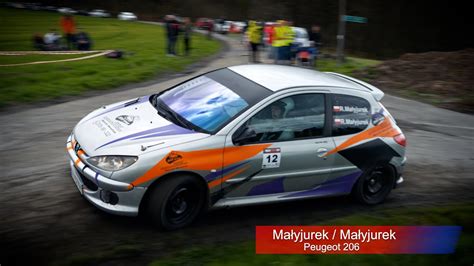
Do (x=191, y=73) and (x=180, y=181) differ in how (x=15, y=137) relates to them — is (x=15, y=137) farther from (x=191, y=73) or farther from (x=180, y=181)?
(x=191, y=73)

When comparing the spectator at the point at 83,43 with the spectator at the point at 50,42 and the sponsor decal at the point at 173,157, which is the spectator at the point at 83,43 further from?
the sponsor decal at the point at 173,157

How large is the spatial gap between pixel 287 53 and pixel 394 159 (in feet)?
38.5

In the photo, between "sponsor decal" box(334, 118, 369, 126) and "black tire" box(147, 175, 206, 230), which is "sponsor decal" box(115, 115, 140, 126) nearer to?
"black tire" box(147, 175, 206, 230)

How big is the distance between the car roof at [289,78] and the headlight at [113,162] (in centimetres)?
189

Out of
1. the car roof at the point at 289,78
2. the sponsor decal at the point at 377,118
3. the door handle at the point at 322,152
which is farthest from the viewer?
the sponsor decal at the point at 377,118

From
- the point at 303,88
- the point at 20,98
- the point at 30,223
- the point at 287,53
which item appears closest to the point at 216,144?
the point at 303,88

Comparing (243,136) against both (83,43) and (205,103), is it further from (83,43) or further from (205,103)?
(83,43)

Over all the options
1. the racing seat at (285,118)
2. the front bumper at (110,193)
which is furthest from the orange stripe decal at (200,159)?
the racing seat at (285,118)

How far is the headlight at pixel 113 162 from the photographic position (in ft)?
16.6

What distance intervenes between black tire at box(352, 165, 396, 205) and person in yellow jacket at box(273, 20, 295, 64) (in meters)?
11.5

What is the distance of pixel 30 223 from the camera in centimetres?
527

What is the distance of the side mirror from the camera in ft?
17.9

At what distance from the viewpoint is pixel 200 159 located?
207 inches

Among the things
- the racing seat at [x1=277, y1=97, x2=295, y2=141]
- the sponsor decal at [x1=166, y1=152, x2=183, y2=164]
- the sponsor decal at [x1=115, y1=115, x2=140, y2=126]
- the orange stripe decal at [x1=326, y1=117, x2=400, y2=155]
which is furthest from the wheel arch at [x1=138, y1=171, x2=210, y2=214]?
the orange stripe decal at [x1=326, y1=117, x2=400, y2=155]
